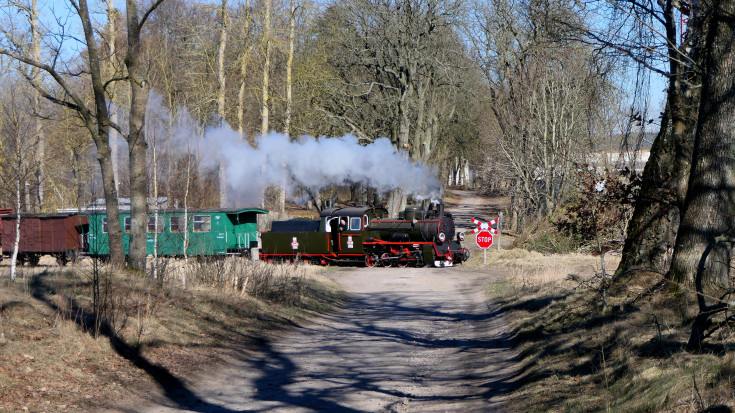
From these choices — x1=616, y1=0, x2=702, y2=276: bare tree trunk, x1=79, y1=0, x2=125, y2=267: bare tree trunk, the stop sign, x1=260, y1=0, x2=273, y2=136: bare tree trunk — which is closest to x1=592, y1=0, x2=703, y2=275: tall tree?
x1=616, y1=0, x2=702, y2=276: bare tree trunk

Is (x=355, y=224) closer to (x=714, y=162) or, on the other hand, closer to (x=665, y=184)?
(x=665, y=184)

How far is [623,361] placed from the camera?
768 cm

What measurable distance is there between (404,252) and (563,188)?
39.1 ft

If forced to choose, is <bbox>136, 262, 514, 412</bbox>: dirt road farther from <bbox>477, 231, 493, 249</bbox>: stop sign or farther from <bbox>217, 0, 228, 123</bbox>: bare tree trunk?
<bbox>217, 0, 228, 123</bbox>: bare tree trunk

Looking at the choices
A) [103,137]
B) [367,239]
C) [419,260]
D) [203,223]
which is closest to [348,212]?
[367,239]

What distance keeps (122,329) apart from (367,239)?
1861 cm

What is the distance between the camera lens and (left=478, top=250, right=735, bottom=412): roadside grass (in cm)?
612

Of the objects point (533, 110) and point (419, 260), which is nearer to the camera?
point (419, 260)

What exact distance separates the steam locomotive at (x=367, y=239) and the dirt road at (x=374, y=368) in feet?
35.2

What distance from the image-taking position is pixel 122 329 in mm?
10055

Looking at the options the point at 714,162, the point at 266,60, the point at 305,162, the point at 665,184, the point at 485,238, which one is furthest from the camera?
the point at 266,60

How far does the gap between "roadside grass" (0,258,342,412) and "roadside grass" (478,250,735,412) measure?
497 cm

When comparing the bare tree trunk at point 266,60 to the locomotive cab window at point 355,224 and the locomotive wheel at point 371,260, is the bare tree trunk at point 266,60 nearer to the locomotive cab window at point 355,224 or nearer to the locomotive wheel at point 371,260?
the locomotive cab window at point 355,224

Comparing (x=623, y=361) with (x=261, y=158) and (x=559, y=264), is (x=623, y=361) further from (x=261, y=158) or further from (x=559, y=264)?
(x=261, y=158)
